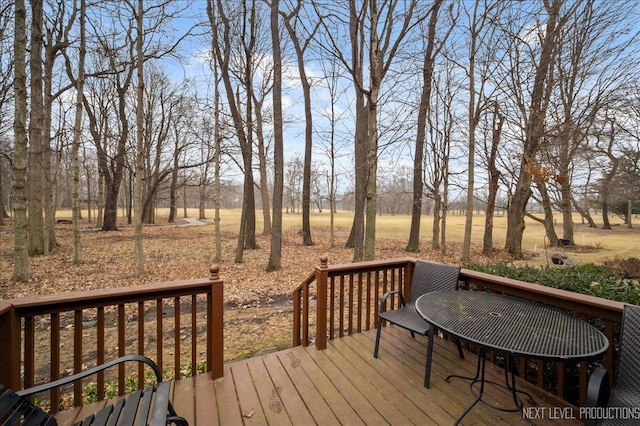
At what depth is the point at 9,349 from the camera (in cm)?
159

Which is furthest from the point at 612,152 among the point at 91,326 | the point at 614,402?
the point at 91,326

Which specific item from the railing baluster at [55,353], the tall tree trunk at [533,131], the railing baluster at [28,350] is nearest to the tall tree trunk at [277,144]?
the railing baluster at [55,353]

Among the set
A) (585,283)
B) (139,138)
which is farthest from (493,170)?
(139,138)

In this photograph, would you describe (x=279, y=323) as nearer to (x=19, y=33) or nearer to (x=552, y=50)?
(x=19, y=33)

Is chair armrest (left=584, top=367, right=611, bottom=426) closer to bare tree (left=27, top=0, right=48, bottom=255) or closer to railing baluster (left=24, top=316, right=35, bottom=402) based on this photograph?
railing baluster (left=24, top=316, right=35, bottom=402)

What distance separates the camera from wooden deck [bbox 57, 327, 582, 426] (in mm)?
1886

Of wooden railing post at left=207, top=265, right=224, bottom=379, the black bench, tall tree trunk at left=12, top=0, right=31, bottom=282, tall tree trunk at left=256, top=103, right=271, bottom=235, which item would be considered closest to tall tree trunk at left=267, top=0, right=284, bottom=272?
tall tree trunk at left=256, top=103, right=271, bottom=235

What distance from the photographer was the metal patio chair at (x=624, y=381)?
135 cm

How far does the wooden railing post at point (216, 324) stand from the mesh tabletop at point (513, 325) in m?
1.62

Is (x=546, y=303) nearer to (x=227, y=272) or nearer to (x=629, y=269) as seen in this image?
(x=227, y=272)

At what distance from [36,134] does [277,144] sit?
21.4ft

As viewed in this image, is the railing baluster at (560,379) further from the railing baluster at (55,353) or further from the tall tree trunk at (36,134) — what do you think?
the tall tree trunk at (36,134)

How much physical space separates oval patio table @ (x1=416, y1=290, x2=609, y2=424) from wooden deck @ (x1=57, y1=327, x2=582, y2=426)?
144 mm

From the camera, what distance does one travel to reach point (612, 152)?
1359 cm
